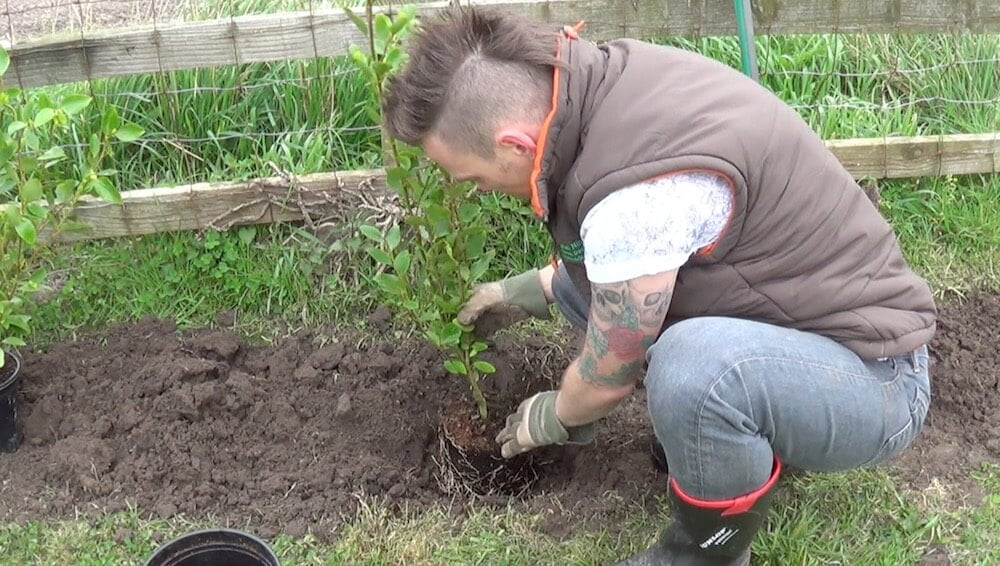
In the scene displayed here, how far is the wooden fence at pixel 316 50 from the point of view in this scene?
325cm

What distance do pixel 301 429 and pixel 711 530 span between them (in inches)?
52.3

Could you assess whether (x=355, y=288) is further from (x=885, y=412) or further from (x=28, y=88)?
(x=885, y=412)

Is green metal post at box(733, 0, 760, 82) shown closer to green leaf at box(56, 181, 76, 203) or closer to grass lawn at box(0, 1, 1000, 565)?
grass lawn at box(0, 1, 1000, 565)

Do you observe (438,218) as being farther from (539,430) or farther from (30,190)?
(30,190)

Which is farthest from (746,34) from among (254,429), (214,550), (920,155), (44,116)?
(214,550)

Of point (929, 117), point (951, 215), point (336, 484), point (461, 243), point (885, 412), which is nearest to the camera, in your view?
point (885, 412)

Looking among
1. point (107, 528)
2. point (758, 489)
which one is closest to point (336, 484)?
point (107, 528)

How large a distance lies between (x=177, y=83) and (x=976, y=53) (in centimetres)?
308

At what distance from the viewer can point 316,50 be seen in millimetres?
3293

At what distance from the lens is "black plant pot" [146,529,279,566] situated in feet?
7.70

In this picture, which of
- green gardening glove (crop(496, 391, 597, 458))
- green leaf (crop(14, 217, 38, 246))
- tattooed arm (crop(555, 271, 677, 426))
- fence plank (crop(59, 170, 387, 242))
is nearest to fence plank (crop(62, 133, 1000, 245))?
fence plank (crop(59, 170, 387, 242))

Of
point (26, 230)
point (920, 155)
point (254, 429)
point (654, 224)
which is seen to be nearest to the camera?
point (654, 224)

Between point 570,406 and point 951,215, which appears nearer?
point 570,406

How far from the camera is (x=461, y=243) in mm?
2705
